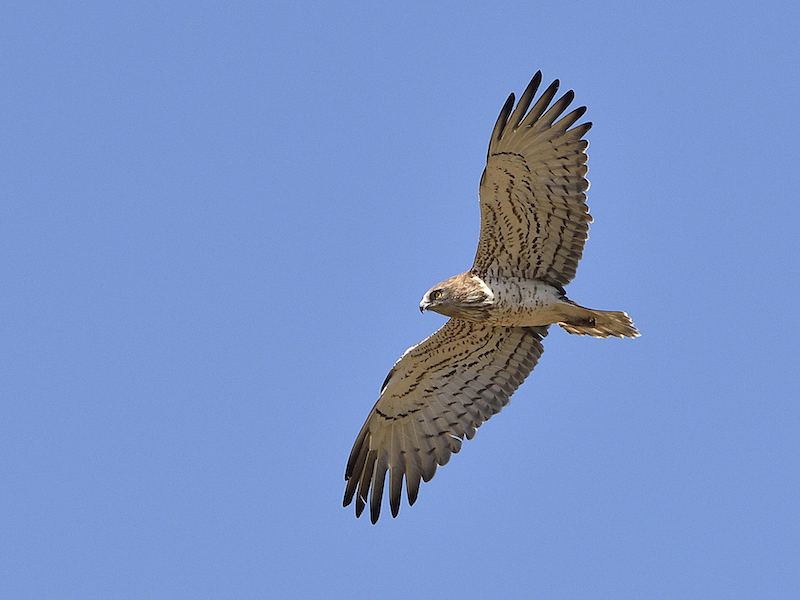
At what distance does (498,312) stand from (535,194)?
135cm

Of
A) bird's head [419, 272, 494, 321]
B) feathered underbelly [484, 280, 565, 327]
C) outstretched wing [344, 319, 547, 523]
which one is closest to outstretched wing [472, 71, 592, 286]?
feathered underbelly [484, 280, 565, 327]

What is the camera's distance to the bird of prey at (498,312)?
37.3ft

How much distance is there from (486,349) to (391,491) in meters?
1.96

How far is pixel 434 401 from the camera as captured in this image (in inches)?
513

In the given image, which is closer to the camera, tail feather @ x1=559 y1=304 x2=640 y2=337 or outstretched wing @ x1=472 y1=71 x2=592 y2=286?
outstretched wing @ x1=472 y1=71 x2=592 y2=286

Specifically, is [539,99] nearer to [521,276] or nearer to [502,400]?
[521,276]

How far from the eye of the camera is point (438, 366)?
42.5 ft

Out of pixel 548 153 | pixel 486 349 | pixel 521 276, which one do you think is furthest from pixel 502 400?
pixel 548 153

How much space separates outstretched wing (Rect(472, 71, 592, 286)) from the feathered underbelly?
0.14 m

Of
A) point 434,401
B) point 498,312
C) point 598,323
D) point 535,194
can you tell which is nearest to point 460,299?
point 498,312

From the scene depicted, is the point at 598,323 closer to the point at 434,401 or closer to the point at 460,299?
Result: the point at 460,299

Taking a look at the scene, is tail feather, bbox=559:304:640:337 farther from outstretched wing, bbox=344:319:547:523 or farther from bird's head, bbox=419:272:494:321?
bird's head, bbox=419:272:494:321

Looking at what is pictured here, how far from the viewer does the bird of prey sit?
11.4 meters

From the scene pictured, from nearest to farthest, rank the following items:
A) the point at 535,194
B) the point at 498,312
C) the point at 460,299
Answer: the point at 535,194, the point at 460,299, the point at 498,312
